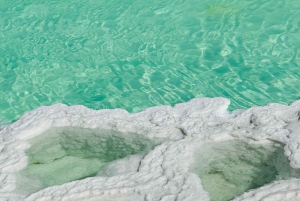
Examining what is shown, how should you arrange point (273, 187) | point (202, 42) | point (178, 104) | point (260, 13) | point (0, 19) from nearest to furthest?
1. point (273, 187)
2. point (178, 104)
3. point (202, 42)
4. point (260, 13)
5. point (0, 19)

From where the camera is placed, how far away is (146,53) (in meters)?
5.09

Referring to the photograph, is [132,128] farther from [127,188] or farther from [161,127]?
[127,188]

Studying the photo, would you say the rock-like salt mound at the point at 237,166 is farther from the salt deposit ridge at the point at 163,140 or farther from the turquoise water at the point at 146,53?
the turquoise water at the point at 146,53

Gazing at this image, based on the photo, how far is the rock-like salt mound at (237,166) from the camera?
302 cm

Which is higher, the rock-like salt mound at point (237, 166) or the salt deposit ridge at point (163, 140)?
the salt deposit ridge at point (163, 140)

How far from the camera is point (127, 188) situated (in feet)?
9.46

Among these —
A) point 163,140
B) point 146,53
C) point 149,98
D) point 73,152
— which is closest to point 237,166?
point 163,140

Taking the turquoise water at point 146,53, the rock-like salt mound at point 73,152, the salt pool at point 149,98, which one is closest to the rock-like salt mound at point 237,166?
the salt pool at point 149,98

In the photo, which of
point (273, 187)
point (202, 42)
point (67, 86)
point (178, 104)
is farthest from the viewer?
point (202, 42)

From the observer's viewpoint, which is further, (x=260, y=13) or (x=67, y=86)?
(x=260, y=13)

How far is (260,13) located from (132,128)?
8.51 feet

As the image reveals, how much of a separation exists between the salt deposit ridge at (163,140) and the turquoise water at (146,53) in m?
0.44

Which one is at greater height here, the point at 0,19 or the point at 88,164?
the point at 0,19

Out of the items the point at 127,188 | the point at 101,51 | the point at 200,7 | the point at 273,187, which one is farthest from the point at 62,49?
the point at 273,187
